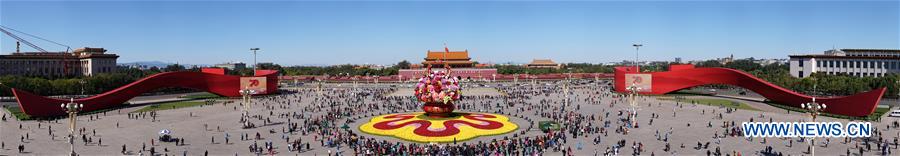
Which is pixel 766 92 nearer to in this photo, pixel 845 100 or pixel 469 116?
pixel 845 100

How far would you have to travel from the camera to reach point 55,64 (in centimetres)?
9800

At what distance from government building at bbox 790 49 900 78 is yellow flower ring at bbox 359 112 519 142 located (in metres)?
68.0

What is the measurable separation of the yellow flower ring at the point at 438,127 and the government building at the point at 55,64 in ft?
242

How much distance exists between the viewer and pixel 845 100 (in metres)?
40.0

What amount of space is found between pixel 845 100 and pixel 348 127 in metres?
33.8

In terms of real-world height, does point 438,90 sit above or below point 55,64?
below

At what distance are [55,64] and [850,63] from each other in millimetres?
124945

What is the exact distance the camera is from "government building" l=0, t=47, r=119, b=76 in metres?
90.9

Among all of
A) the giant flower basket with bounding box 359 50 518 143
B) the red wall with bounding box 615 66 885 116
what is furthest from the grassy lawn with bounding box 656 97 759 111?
the giant flower basket with bounding box 359 50 518 143

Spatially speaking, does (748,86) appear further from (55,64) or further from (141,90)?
(55,64)

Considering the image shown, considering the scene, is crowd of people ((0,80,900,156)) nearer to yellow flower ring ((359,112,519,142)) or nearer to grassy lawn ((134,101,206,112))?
yellow flower ring ((359,112,519,142))

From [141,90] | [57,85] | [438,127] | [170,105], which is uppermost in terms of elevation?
[57,85]

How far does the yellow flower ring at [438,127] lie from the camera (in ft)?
106

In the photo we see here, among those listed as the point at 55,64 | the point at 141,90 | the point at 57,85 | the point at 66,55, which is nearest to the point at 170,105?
the point at 141,90
